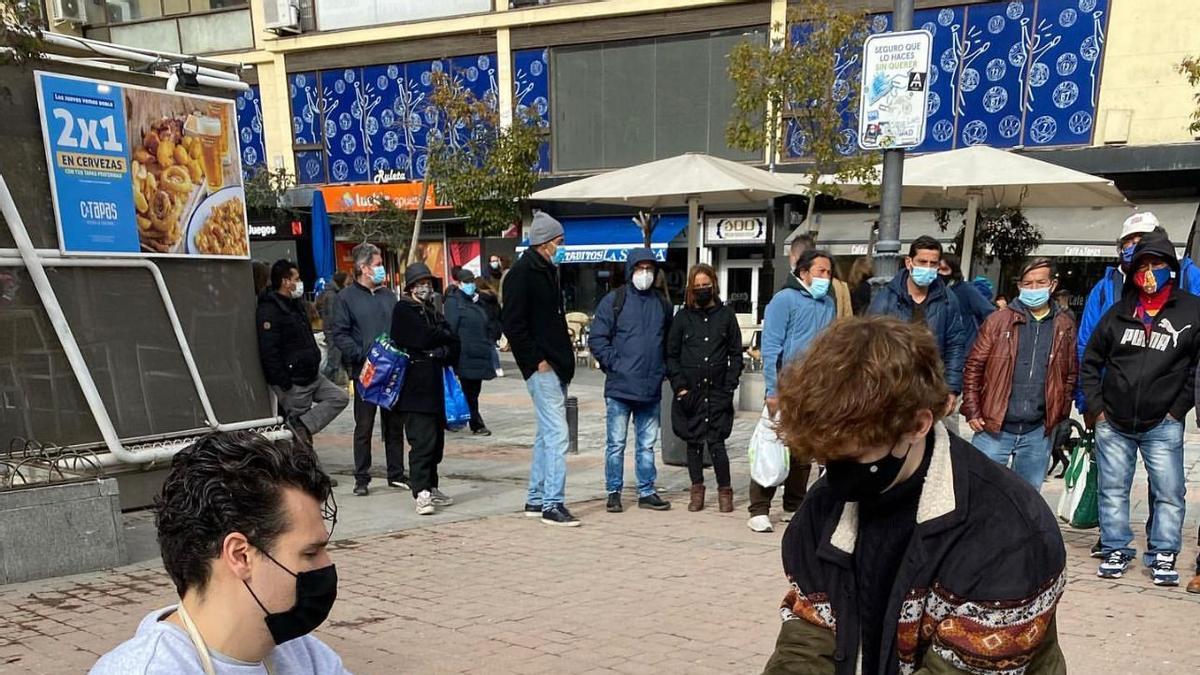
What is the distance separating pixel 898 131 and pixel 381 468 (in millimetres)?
5492

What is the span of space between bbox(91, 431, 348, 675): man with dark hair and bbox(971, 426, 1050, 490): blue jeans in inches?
174

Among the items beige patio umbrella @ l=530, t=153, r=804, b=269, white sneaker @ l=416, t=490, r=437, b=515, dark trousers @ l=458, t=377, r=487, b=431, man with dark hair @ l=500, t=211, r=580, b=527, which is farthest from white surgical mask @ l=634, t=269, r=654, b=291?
dark trousers @ l=458, t=377, r=487, b=431

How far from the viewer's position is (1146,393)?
14.4 ft

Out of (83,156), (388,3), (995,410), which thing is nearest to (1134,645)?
(995,410)

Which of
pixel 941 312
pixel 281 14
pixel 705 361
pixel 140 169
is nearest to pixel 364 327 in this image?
pixel 140 169

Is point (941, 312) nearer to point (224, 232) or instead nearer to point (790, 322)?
point (790, 322)

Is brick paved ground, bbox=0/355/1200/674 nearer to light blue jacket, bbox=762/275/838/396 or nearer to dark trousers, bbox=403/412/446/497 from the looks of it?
dark trousers, bbox=403/412/446/497

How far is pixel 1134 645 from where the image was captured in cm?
376

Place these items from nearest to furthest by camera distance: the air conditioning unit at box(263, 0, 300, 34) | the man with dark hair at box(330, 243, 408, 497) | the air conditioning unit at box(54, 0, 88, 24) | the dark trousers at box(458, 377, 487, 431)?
the man with dark hair at box(330, 243, 408, 497), the dark trousers at box(458, 377, 487, 431), the air conditioning unit at box(263, 0, 300, 34), the air conditioning unit at box(54, 0, 88, 24)

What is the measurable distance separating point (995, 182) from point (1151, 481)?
370cm

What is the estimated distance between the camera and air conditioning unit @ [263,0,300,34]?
20.8 metres

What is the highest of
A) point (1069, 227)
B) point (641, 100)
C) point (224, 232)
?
point (641, 100)

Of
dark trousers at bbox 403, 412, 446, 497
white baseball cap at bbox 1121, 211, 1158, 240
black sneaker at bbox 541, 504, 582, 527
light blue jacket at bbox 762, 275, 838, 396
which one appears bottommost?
black sneaker at bbox 541, 504, 582, 527

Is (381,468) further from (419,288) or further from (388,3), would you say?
(388,3)
